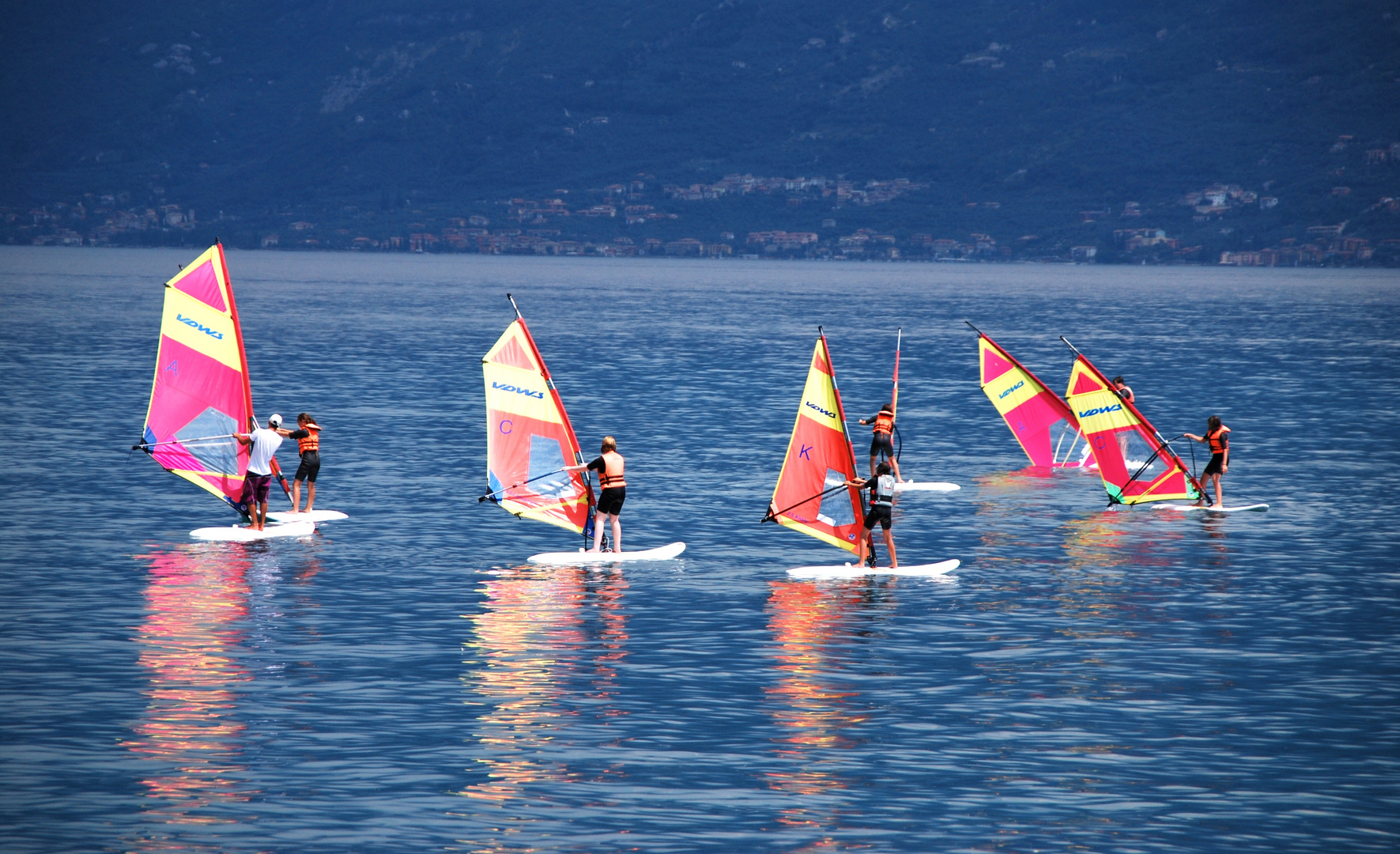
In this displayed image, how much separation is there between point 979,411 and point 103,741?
193 feet

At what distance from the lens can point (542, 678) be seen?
101 ft

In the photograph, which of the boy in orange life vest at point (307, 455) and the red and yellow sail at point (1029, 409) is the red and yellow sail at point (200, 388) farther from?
the red and yellow sail at point (1029, 409)

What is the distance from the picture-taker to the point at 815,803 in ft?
81.8

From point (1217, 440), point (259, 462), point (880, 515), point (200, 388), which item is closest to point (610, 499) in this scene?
point (880, 515)

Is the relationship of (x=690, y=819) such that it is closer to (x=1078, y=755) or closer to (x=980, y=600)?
(x=1078, y=755)

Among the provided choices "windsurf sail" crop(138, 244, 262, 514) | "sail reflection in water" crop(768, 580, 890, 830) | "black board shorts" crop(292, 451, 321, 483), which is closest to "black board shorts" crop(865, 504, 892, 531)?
"sail reflection in water" crop(768, 580, 890, 830)

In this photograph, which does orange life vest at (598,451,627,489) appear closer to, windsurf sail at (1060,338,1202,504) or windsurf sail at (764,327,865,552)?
windsurf sail at (764,327,865,552)

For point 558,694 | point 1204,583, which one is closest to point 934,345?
point 1204,583

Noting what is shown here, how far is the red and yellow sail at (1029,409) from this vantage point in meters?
56.8

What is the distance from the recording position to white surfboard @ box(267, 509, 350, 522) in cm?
4541

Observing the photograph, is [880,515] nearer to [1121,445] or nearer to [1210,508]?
[1121,445]

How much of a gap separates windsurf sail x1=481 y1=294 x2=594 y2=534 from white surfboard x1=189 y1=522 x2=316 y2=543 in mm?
5995

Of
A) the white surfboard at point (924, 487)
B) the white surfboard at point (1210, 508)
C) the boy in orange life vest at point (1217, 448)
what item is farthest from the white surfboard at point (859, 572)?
the white surfboard at point (924, 487)

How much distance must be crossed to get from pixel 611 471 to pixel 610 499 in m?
0.73
